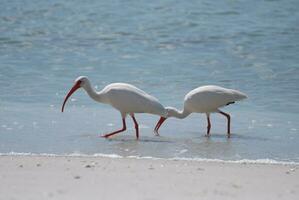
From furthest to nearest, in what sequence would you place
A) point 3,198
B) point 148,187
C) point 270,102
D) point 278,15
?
point 278,15
point 270,102
point 148,187
point 3,198

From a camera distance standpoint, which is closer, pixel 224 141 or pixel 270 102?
pixel 224 141

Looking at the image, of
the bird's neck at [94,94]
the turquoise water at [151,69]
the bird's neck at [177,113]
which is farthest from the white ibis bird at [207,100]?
the bird's neck at [94,94]

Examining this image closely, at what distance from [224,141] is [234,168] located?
7.34 feet

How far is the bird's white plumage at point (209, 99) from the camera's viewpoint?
10820 mm

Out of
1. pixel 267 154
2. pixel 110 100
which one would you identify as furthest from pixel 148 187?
pixel 110 100

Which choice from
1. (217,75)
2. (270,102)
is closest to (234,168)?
(270,102)

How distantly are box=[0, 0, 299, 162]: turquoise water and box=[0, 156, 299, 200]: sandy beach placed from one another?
3.30 ft

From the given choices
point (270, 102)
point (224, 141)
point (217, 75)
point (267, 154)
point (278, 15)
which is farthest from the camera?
point (278, 15)

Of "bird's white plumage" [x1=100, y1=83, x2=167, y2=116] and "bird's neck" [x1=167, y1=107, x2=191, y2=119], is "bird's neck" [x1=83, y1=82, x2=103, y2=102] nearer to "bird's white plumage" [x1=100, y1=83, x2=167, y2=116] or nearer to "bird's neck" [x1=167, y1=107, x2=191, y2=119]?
"bird's white plumage" [x1=100, y1=83, x2=167, y2=116]

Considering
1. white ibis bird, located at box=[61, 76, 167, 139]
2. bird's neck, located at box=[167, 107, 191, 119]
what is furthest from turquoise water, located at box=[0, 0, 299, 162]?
white ibis bird, located at box=[61, 76, 167, 139]

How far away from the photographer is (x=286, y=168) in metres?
7.64

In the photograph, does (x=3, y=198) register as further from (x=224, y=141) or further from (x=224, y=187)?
(x=224, y=141)

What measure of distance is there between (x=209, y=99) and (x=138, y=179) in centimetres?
425

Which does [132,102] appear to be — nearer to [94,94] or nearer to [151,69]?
[94,94]
